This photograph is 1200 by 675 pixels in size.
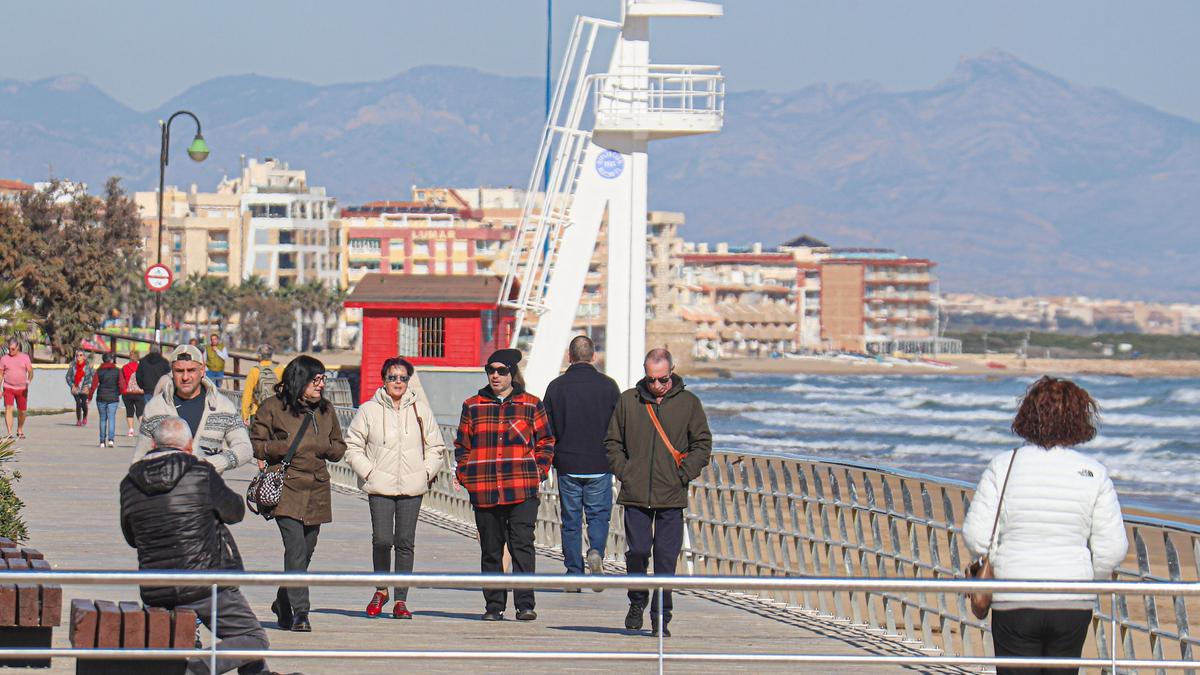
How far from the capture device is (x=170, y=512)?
24.2 feet

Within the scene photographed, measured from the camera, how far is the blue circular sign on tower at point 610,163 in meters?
30.2

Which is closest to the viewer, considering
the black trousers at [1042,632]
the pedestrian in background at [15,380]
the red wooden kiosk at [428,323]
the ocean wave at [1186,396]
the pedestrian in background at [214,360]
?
the black trousers at [1042,632]

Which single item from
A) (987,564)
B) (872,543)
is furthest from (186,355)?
(872,543)

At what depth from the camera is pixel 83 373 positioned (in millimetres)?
31766

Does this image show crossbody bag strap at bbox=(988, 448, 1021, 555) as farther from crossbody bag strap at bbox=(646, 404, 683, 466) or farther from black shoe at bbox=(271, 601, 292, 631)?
black shoe at bbox=(271, 601, 292, 631)

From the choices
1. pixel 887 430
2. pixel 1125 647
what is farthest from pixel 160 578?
pixel 887 430

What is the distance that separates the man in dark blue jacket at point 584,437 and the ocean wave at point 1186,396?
104 meters

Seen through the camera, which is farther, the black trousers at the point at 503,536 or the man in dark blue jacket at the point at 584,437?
the man in dark blue jacket at the point at 584,437

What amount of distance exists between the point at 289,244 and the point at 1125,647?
161231 millimetres

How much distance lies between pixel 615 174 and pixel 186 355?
2179 cm

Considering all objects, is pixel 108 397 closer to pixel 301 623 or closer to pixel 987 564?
pixel 301 623

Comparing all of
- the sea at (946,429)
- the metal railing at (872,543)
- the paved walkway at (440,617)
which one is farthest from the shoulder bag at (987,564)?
the sea at (946,429)

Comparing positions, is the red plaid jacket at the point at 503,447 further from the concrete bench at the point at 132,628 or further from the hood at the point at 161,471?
the concrete bench at the point at 132,628

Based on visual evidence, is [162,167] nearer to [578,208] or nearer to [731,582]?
[578,208]
